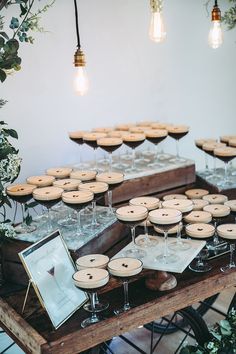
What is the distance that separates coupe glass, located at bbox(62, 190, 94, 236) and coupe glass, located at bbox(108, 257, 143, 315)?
0.44 metres

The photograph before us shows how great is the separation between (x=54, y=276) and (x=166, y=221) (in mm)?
594

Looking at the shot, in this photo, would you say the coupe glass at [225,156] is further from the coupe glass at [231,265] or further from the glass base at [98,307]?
the glass base at [98,307]

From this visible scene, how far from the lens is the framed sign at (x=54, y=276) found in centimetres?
228

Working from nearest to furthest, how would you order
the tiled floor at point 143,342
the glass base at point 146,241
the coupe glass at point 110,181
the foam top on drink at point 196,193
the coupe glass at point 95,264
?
the coupe glass at point 95,264 < the glass base at point 146,241 < the coupe glass at point 110,181 < the foam top on drink at point 196,193 < the tiled floor at point 143,342

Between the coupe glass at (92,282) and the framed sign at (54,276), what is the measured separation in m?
0.10

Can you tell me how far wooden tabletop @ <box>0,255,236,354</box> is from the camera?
2.19m

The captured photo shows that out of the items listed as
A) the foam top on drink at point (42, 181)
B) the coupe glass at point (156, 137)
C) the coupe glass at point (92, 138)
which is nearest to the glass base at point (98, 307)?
the foam top on drink at point (42, 181)

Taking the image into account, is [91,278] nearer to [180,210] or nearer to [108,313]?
A: [108,313]

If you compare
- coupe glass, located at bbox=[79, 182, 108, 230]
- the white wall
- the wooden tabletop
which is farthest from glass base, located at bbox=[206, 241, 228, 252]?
the white wall

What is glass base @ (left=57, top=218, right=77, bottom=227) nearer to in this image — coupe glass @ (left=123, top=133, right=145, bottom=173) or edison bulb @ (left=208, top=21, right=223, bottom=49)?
coupe glass @ (left=123, top=133, right=145, bottom=173)

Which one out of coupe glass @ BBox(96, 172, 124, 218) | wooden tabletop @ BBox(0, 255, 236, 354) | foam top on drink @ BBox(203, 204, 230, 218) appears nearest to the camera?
wooden tabletop @ BBox(0, 255, 236, 354)

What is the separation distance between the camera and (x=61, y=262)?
8.14 feet

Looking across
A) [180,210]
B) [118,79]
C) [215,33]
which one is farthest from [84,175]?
[118,79]

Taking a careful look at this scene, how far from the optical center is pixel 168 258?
2596mm
